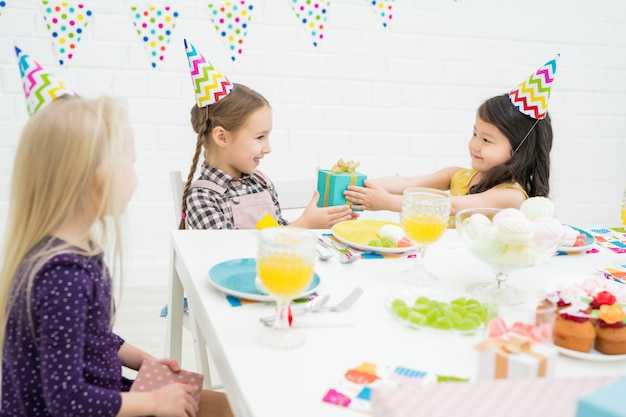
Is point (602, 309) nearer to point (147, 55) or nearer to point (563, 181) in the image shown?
point (147, 55)

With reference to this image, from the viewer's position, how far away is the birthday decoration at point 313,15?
2865mm

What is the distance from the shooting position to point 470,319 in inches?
39.6

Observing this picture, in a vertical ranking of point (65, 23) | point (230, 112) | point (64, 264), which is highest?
point (65, 23)

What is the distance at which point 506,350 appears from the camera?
75cm

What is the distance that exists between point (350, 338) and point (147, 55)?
2172 mm

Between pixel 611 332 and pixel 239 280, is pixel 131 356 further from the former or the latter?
pixel 611 332

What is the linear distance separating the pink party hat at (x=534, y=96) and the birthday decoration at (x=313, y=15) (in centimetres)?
118

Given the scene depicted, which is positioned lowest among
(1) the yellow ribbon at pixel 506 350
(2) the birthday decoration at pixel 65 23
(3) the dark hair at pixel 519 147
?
(1) the yellow ribbon at pixel 506 350

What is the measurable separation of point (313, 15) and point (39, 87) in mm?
1954

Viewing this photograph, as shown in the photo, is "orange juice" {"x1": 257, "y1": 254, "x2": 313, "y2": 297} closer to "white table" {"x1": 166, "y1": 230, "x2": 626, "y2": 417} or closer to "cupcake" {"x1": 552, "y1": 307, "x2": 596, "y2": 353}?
"white table" {"x1": 166, "y1": 230, "x2": 626, "y2": 417}

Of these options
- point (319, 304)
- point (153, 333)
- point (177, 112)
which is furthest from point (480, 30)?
point (319, 304)

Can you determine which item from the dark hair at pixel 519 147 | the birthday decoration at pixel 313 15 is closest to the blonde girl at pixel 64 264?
the dark hair at pixel 519 147

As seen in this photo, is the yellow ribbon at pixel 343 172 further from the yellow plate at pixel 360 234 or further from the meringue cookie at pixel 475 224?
the meringue cookie at pixel 475 224

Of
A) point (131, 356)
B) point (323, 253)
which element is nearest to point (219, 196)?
point (323, 253)
